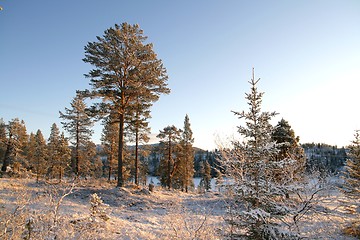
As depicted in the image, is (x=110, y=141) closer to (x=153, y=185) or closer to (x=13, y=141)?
(x=153, y=185)

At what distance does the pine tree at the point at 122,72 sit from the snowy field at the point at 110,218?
3.27 m

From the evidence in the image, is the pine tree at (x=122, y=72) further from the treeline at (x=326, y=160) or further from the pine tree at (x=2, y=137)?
the pine tree at (x=2, y=137)

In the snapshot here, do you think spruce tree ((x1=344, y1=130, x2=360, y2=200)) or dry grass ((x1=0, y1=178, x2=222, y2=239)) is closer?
dry grass ((x1=0, y1=178, x2=222, y2=239))

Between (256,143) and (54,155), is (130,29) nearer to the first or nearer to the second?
(256,143)

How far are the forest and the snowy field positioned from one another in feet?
0.22

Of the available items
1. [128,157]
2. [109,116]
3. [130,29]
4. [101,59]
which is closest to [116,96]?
[109,116]

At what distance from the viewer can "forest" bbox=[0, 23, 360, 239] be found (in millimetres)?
7920

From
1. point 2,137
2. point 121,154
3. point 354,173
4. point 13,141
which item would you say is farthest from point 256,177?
point 2,137

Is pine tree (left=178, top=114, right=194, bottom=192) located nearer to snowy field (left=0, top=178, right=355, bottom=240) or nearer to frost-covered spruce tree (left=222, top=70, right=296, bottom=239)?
snowy field (left=0, top=178, right=355, bottom=240)

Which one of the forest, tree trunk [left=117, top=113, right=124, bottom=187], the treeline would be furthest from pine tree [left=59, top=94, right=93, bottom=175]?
the treeline

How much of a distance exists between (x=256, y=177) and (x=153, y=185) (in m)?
16.6

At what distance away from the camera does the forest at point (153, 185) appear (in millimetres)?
7920

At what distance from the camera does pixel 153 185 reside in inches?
899

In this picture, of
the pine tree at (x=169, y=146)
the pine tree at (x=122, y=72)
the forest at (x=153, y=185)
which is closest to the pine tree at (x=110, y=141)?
the forest at (x=153, y=185)
